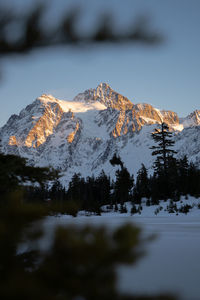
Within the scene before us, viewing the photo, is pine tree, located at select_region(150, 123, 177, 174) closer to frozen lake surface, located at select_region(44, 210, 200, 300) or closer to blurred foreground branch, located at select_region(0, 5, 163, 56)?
frozen lake surface, located at select_region(44, 210, 200, 300)

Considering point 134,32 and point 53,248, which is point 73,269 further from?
point 134,32

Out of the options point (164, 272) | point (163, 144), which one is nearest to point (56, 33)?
point (164, 272)

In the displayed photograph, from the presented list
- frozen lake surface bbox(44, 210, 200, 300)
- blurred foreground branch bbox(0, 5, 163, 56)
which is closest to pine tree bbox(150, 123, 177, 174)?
frozen lake surface bbox(44, 210, 200, 300)

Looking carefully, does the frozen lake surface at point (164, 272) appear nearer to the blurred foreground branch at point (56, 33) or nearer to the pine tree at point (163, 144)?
the blurred foreground branch at point (56, 33)

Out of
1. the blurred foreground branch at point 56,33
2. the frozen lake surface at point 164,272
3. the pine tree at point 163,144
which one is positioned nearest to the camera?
the blurred foreground branch at point 56,33

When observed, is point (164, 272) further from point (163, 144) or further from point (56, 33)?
point (163, 144)

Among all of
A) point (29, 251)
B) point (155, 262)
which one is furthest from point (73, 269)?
point (155, 262)

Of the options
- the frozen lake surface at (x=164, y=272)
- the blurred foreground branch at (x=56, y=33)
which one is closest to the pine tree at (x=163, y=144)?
the frozen lake surface at (x=164, y=272)

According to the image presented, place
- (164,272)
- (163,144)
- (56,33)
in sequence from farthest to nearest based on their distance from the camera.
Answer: (163,144) < (164,272) < (56,33)

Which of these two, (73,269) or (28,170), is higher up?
(28,170)

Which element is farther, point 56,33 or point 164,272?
point 164,272

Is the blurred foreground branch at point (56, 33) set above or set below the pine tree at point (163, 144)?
below

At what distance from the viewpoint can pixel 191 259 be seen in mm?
2535

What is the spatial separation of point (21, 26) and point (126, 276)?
5.85 ft
